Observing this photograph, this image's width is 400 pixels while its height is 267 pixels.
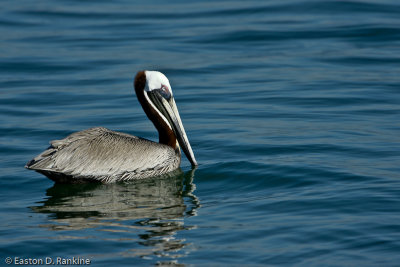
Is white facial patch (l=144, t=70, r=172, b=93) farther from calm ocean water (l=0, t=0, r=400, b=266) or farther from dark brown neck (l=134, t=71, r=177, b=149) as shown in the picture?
calm ocean water (l=0, t=0, r=400, b=266)

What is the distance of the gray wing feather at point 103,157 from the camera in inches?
299

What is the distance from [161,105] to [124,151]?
822 mm

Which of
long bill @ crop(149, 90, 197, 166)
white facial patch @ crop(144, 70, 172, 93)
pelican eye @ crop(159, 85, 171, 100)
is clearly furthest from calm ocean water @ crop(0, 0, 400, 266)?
white facial patch @ crop(144, 70, 172, 93)

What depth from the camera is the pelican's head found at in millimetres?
8414

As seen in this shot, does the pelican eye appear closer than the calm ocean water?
No

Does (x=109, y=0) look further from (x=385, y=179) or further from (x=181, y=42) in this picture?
(x=385, y=179)

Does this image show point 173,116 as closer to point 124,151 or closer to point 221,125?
point 124,151

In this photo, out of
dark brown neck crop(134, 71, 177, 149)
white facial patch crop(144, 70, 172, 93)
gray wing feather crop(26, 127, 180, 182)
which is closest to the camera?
gray wing feather crop(26, 127, 180, 182)

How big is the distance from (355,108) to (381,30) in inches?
196

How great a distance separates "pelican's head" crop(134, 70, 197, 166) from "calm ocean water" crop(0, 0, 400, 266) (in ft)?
1.20

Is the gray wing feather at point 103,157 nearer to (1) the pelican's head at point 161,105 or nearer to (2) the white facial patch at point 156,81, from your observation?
(1) the pelican's head at point 161,105

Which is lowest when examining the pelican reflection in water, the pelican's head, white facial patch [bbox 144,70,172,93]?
the pelican reflection in water

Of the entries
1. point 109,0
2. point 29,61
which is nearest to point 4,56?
point 29,61

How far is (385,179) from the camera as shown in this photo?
7816 millimetres
